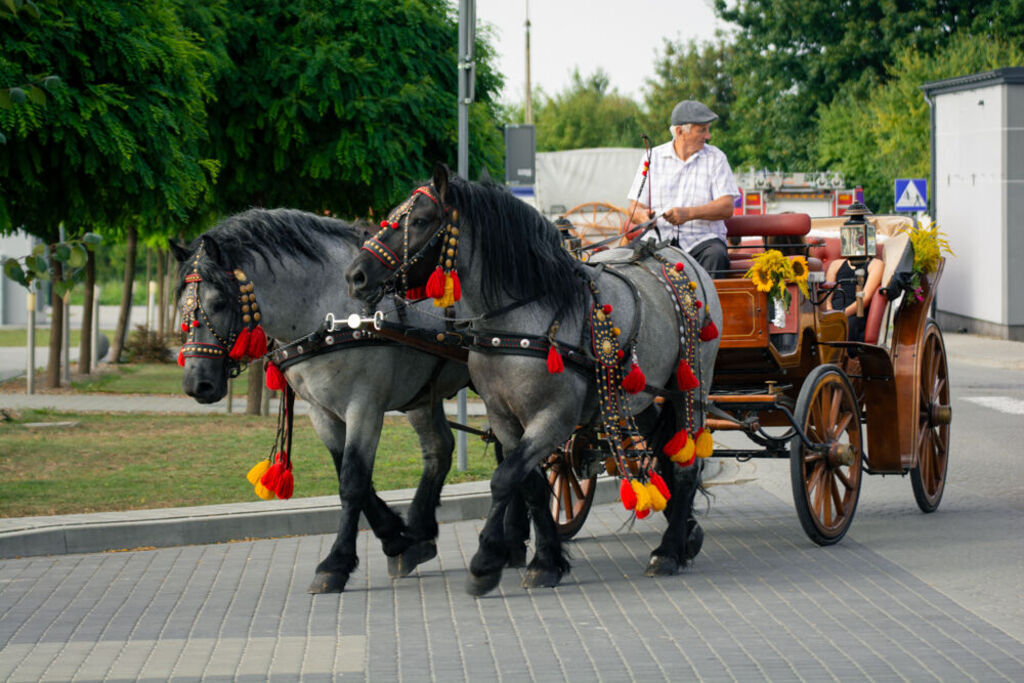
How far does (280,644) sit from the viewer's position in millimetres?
5758

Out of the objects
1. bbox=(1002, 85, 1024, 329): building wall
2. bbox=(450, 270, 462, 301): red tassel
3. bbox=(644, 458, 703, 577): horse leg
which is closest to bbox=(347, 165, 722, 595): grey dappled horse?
bbox=(450, 270, 462, 301): red tassel

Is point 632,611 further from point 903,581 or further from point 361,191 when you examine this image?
point 361,191

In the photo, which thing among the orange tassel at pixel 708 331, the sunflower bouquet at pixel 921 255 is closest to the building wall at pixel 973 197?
the sunflower bouquet at pixel 921 255

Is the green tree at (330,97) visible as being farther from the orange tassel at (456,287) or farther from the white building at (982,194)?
the white building at (982,194)

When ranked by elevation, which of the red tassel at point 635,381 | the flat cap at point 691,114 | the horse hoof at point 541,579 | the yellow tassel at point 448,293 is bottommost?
the horse hoof at point 541,579

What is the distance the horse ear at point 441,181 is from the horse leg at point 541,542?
57.2 inches

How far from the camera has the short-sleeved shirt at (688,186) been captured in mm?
8289

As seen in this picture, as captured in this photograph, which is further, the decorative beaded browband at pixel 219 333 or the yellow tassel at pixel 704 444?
the yellow tassel at pixel 704 444

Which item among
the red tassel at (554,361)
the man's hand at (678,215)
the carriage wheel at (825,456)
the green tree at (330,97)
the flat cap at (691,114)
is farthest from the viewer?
the green tree at (330,97)

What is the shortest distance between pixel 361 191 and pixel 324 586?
325 inches

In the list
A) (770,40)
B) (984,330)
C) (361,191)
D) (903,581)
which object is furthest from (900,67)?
(903,581)

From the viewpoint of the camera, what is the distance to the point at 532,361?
6453 millimetres

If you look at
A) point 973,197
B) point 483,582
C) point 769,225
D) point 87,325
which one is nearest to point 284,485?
point 483,582

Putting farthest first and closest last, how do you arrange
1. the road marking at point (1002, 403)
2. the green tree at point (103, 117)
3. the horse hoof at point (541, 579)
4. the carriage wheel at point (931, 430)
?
1. the road marking at point (1002, 403)
2. the green tree at point (103, 117)
3. the carriage wheel at point (931, 430)
4. the horse hoof at point (541, 579)
